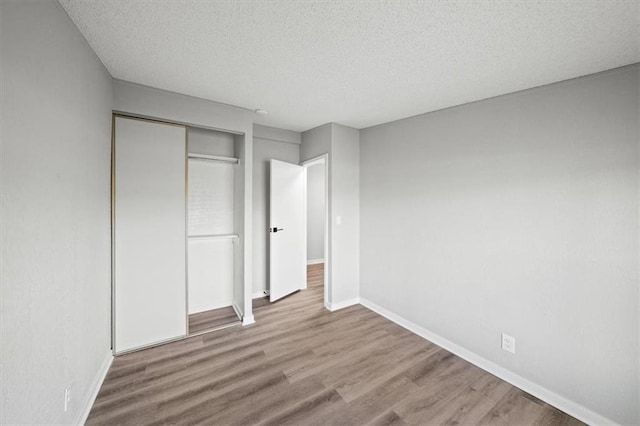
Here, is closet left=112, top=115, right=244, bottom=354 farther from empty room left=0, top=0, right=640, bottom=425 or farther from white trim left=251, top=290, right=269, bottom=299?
white trim left=251, top=290, right=269, bottom=299

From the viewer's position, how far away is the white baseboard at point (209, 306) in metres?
3.31

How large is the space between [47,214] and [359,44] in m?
1.99

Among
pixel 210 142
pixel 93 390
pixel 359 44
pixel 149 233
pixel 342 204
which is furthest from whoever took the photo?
pixel 342 204

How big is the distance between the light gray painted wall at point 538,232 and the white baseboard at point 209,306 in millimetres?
2350

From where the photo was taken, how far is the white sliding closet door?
2.39 metres

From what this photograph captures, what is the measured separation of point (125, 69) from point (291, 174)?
7.27ft

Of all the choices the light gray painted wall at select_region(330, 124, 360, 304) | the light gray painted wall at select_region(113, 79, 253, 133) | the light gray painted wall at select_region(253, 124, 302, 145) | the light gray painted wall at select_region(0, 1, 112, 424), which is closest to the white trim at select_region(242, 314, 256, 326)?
the light gray painted wall at select_region(330, 124, 360, 304)

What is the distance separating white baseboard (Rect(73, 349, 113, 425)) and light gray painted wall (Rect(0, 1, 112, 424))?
0.02 metres

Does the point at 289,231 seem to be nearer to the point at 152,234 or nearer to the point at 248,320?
the point at 248,320

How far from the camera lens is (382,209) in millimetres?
3387

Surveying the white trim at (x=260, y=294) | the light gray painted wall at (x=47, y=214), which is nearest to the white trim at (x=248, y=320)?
the white trim at (x=260, y=294)

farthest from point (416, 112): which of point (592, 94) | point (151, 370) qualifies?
point (151, 370)

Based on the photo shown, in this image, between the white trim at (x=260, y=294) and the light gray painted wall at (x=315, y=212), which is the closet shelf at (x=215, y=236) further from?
the light gray painted wall at (x=315, y=212)

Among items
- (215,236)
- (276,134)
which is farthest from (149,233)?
(276,134)
